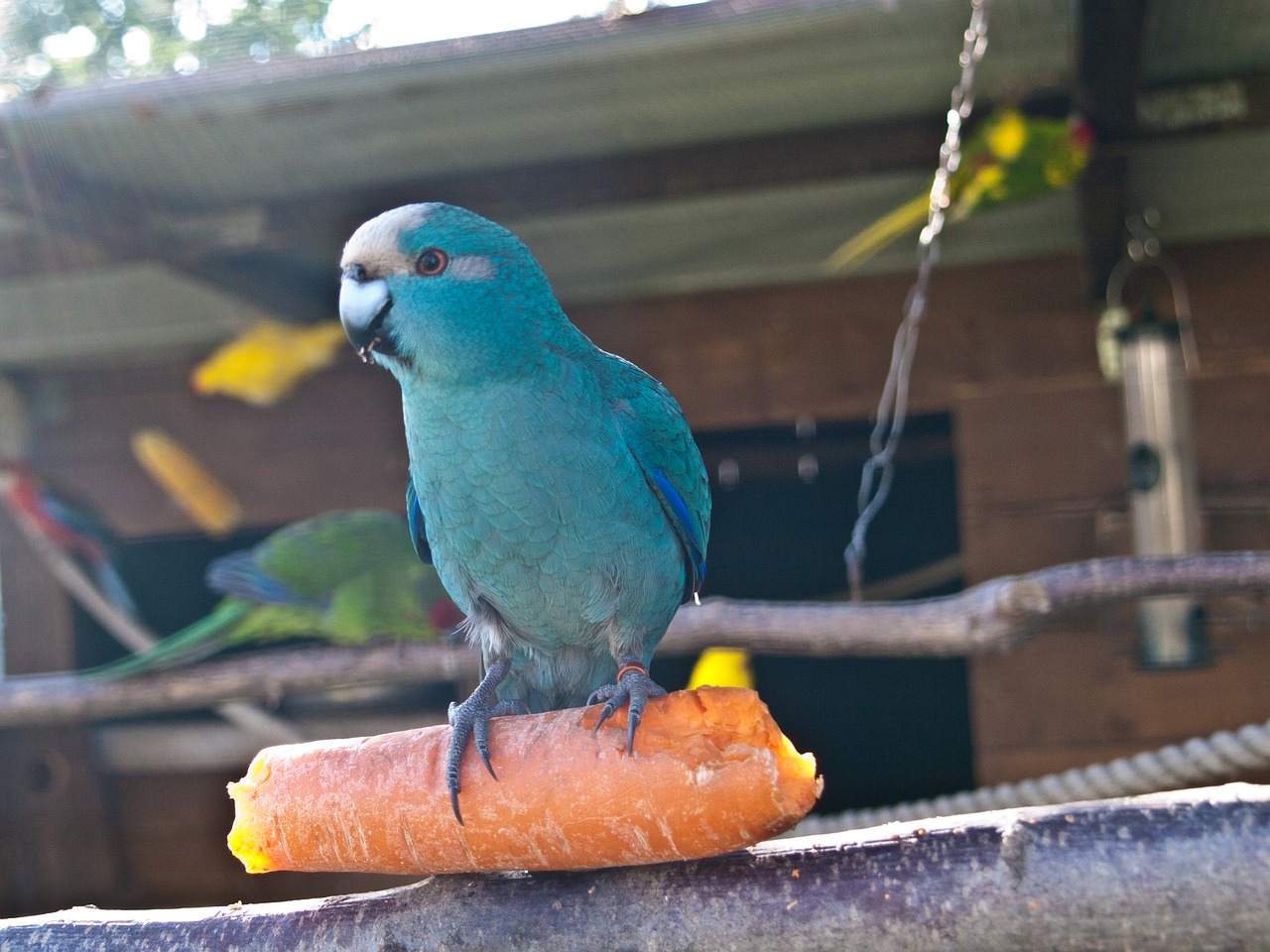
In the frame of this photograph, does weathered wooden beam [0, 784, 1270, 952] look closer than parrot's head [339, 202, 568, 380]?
Yes

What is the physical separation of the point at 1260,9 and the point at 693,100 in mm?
1198

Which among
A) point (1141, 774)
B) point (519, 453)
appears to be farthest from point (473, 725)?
point (1141, 774)

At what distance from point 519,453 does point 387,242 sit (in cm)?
32

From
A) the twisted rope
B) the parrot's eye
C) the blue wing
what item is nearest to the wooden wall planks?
the twisted rope

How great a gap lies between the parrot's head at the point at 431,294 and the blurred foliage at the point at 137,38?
4.21 ft

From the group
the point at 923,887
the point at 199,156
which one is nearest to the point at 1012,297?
the point at 199,156

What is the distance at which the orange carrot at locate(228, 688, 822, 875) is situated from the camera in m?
1.29

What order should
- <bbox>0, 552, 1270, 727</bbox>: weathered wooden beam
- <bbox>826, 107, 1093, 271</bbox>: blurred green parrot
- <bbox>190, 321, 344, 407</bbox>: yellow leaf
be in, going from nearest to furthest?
<bbox>0, 552, 1270, 727</bbox>: weathered wooden beam < <bbox>826, 107, 1093, 271</bbox>: blurred green parrot < <bbox>190, 321, 344, 407</bbox>: yellow leaf

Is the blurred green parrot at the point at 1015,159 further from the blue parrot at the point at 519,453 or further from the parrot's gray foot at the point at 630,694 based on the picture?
the parrot's gray foot at the point at 630,694

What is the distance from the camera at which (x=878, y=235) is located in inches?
130

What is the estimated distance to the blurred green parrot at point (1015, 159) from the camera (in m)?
2.61

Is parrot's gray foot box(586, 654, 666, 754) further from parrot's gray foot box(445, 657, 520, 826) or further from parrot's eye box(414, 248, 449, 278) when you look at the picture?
parrot's eye box(414, 248, 449, 278)

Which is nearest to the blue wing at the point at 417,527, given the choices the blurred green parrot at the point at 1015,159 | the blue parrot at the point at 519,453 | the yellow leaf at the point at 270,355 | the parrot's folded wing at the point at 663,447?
the blue parrot at the point at 519,453

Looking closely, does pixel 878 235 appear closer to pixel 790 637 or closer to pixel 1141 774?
pixel 790 637
